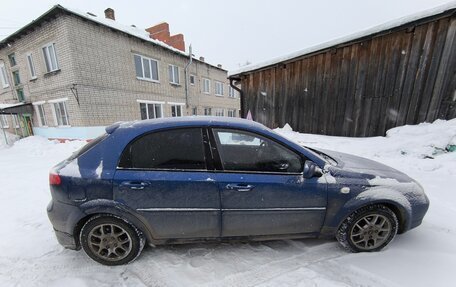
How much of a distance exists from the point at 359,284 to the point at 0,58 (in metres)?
22.4

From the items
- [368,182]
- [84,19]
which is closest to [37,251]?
[368,182]

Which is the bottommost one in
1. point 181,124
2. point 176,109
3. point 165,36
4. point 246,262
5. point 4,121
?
point 246,262

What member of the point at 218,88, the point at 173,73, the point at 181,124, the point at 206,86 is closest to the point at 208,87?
the point at 206,86

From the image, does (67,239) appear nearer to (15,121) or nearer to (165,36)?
(15,121)

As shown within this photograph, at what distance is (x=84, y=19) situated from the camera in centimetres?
1037

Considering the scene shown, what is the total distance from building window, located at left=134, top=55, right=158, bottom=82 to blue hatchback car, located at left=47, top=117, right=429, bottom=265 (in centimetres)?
1314

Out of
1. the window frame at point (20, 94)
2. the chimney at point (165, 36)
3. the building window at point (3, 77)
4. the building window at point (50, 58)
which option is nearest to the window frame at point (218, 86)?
the chimney at point (165, 36)

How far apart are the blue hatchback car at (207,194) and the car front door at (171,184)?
0.01 m

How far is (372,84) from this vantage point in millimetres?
6547

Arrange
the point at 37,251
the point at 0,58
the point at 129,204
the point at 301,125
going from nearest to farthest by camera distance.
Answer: the point at 129,204, the point at 37,251, the point at 301,125, the point at 0,58

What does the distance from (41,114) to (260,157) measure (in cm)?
1631

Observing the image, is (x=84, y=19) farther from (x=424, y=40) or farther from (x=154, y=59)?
(x=424, y=40)

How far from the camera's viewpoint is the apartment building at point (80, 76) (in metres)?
10.4

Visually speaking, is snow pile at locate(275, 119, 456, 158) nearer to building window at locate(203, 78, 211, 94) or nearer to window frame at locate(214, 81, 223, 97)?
building window at locate(203, 78, 211, 94)
